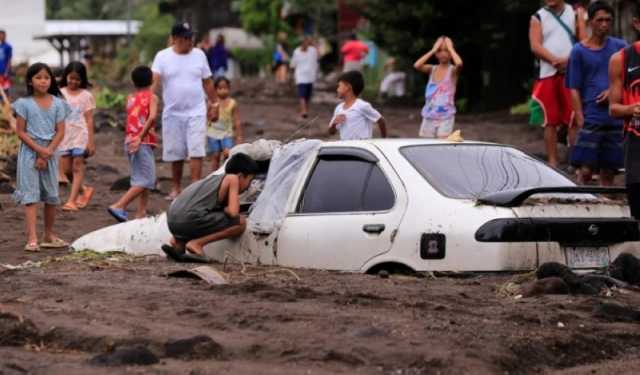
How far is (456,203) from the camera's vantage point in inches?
Result: 382

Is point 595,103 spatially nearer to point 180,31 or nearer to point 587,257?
point 587,257

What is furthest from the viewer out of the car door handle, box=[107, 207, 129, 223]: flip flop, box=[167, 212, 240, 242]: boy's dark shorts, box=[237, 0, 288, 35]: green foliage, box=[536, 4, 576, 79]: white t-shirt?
box=[237, 0, 288, 35]: green foliage

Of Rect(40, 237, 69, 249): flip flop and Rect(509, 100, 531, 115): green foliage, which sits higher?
Rect(40, 237, 69, 249): flip flop

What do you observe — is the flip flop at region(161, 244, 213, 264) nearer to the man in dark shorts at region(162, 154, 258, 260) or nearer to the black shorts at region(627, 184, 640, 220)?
the man in dark shorts at region(162, 154, 258, 260)

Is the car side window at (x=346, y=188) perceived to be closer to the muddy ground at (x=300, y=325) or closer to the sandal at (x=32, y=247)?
the muddy ground at (x=300, y=325)

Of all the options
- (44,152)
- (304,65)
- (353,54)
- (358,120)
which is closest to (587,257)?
(358,120)

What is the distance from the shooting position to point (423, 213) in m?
9.70

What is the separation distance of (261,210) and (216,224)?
371 mm

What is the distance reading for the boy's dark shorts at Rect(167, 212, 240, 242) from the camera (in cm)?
1081

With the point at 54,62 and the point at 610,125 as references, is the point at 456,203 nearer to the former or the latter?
the point at 610,125

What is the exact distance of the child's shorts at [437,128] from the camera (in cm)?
1559

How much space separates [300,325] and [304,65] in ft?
80.0

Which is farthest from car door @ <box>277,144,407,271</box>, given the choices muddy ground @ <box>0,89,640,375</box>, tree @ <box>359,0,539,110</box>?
tree @ <box>359,0,539,110</box>

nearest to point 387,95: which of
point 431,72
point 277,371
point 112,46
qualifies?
point 431,72
